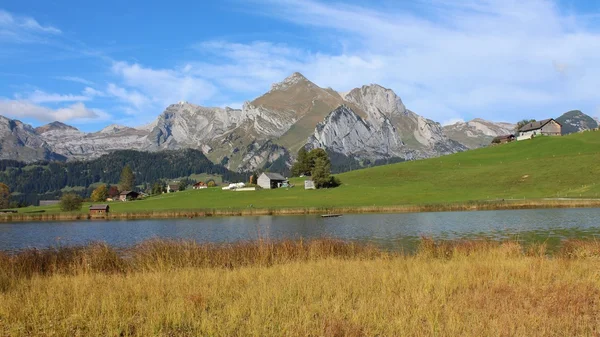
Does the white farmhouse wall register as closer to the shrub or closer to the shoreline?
the shrub

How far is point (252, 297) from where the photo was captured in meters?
12.5

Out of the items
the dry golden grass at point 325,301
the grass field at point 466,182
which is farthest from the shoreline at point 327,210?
the dry golden grass at point 325,301

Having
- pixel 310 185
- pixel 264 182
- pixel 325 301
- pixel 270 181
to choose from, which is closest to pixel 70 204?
pixel 264 182

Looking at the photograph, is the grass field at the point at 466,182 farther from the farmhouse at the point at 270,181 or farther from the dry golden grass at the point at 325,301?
the dry golden grass at the point at 325,301

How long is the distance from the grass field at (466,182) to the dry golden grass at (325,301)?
7132cm

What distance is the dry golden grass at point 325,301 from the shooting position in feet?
32.1

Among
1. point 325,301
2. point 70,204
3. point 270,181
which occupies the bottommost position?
point 325,301

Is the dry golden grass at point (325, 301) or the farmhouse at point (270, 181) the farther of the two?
the farmhouse at point (270, 181)

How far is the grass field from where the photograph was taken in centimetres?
9177

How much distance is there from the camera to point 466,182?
10650cm

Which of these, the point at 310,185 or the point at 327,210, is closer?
the point at 327,210

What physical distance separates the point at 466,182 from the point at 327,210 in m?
36.7

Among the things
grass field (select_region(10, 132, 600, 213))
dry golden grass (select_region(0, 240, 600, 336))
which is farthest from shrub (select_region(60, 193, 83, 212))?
dry golden grass (select_region(0, 240, 600, 336))

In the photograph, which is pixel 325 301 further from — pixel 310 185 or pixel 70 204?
pixel 70 204
